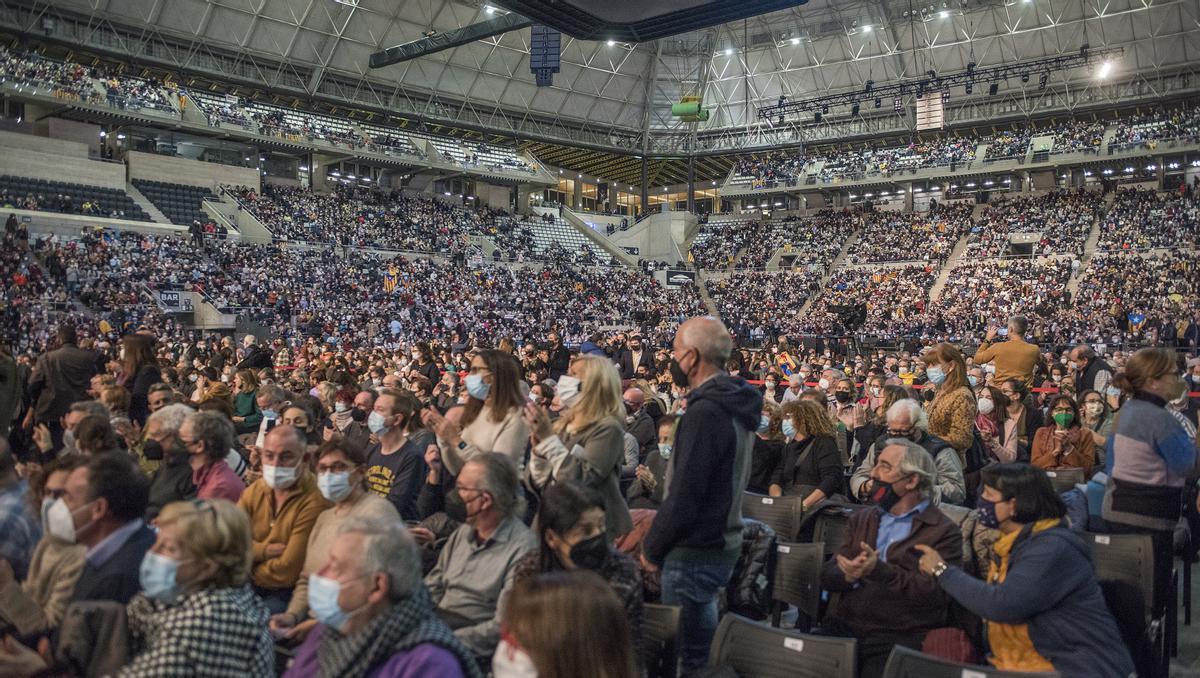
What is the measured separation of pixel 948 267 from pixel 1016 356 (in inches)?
1213

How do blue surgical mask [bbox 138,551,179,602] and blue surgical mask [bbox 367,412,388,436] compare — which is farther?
blue surgical mask [bbox 367,412,388,436]

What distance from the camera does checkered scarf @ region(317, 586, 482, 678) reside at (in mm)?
2115

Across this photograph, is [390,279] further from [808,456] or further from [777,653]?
[777,653]

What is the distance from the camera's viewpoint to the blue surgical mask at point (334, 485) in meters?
3.57

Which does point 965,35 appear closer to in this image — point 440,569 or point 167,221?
point 167,221

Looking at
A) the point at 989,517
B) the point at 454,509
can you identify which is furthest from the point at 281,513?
the point at 989,517

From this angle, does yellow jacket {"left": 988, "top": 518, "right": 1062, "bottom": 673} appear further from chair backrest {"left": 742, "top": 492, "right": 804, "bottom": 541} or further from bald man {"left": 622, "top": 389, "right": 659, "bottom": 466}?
bald man {"left": 622, "top": 389, "right": 659, "bottom": 466}

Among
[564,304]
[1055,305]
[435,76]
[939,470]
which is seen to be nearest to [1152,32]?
[1055,305]

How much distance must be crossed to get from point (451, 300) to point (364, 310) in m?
4.48

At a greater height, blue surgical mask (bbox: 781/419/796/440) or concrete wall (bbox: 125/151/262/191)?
concrete wall (bbox: 125/151/262/191)

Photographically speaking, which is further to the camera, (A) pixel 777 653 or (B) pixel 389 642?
(A) pixel 777 653

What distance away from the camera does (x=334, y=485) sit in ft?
11.8

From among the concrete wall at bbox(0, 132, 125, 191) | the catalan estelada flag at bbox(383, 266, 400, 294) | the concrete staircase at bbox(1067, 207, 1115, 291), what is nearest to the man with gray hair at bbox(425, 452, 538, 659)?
the catalan estelada flag at bbox(383, 266, 400, 294)

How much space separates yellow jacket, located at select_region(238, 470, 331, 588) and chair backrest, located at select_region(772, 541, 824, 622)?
217 cm
